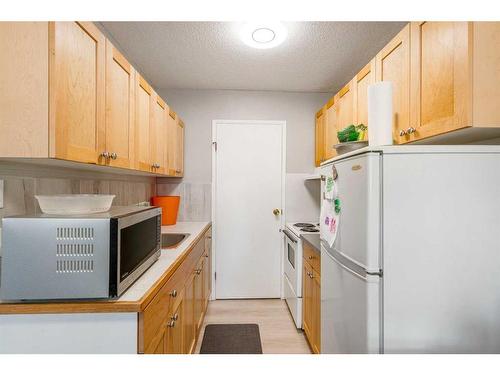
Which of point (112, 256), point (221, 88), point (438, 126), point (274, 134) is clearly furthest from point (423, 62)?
point (221, 88)

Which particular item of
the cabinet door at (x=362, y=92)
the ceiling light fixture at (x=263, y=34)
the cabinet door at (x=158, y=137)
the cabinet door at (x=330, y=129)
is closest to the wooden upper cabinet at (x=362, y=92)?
the cabinet door at (x=362, y=92)

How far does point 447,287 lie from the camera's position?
112cm

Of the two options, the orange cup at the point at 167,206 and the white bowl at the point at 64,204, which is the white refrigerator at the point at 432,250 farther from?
the orange cup at the point at 167,206

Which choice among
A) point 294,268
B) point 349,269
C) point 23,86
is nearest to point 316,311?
point 294,268

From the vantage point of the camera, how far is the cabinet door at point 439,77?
1092mm

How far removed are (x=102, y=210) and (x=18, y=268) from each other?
342mm

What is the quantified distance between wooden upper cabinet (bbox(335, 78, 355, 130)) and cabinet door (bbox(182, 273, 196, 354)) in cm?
175

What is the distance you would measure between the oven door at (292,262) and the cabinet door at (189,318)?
0.97m

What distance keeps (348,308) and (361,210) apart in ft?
1.66

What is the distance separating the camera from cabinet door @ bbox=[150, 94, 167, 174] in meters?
2.13

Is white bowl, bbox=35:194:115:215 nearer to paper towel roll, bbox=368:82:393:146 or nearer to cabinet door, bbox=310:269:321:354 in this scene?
paper towel roll, bbox=368:82:393:146

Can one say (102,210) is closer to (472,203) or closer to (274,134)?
(472,203)

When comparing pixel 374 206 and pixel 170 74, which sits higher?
pixel 170 74

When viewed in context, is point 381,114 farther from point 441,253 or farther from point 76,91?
point 76,91
